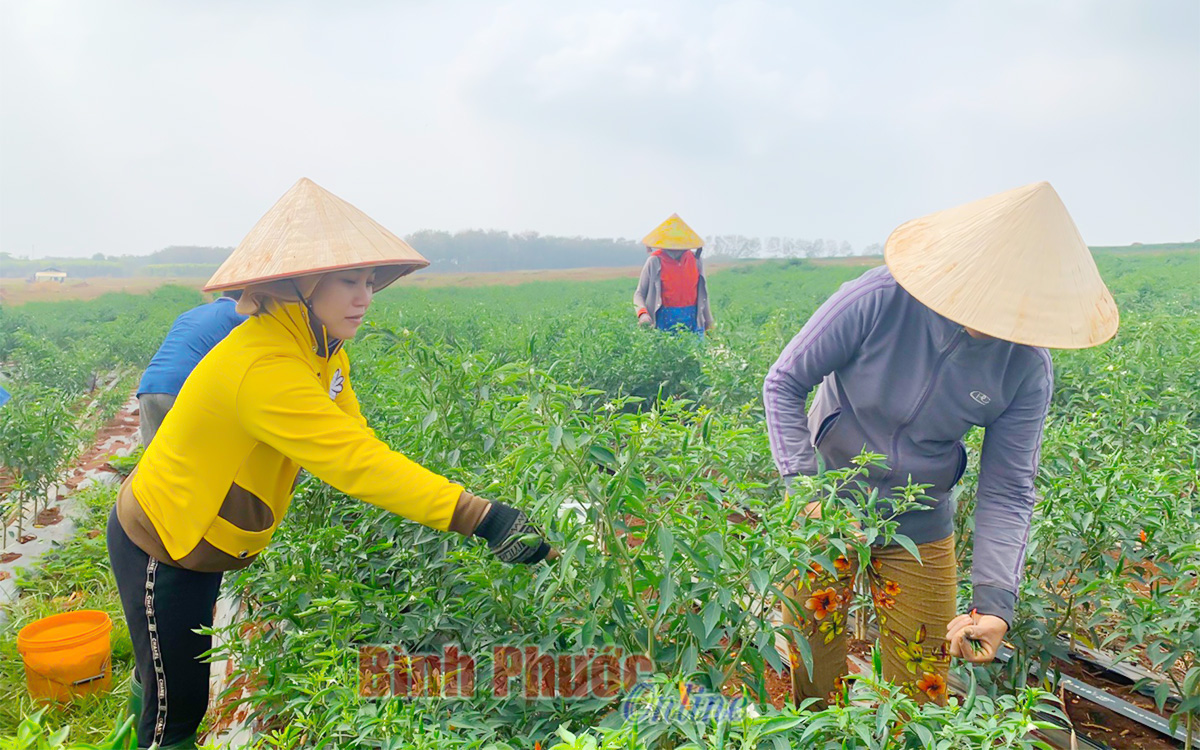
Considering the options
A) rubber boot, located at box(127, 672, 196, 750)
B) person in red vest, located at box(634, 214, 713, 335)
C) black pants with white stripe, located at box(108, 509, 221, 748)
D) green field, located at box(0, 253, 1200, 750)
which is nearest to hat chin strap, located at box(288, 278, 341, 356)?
green field, located at box(0, 253, 1200, 750)

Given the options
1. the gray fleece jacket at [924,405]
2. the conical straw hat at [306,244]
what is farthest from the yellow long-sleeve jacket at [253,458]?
the gray fleece jacket at [924,405]

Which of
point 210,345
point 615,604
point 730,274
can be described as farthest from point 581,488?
point 730,274

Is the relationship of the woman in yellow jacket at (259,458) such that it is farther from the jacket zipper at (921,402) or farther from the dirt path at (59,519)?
the dirt path at (59,519)

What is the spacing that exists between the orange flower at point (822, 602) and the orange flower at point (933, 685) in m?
0.32

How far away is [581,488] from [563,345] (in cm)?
543

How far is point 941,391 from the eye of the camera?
6.23ft

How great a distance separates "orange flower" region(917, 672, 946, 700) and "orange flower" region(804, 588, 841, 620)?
0.32 metres

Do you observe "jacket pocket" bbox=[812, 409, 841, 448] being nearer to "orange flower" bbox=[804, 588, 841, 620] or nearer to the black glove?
Result: "orange flower" bbox=[804, 588, 841, 620]

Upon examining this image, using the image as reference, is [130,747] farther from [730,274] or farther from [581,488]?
[730,274]

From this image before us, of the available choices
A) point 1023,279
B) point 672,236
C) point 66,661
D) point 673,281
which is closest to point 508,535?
point 1023,279

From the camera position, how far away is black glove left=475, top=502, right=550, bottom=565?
1560mm

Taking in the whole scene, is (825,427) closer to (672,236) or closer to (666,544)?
(666,544)

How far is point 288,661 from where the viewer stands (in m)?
1.71

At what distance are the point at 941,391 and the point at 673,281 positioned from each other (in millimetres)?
4841
